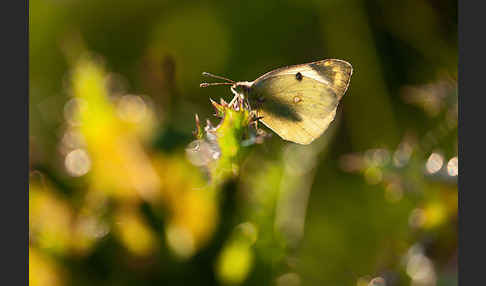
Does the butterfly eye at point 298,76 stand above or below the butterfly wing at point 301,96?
above

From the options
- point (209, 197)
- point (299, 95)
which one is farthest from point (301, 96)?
point (209, 197)

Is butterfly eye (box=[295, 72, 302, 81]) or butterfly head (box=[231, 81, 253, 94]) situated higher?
butterfly eye (box=[295, 72, 302, 81])

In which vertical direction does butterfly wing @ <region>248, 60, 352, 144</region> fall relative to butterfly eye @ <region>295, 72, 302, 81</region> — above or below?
below

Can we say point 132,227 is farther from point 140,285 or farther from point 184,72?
point 184,72

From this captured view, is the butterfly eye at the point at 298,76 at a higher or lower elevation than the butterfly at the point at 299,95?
higher

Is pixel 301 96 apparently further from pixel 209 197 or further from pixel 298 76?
pixel 209 197

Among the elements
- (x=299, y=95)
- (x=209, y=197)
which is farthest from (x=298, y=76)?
(x=209, y=197)

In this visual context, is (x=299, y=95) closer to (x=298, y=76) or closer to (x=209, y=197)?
(x=298, y=76)
